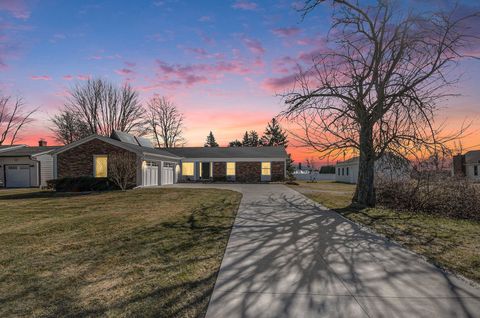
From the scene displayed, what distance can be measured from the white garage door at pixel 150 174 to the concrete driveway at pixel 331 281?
1852 cm

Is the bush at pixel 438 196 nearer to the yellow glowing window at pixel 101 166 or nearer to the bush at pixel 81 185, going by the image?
the bush at pixel 81 185

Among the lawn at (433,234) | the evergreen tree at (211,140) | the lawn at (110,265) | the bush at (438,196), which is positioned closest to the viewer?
the lawn at (110,265)

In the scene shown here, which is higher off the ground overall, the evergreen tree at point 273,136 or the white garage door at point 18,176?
the evergreen tree at point 273,136

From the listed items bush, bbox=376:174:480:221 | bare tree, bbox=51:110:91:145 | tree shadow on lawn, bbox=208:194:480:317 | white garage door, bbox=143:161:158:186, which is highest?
bare tree, bbox=51:110:91:145

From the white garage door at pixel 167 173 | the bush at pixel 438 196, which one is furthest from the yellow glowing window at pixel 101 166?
the bush at pixel 438 196

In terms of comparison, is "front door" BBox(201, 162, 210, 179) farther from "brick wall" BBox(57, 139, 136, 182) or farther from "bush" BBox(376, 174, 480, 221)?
"bush" BBox(376, 174, 480, 221)

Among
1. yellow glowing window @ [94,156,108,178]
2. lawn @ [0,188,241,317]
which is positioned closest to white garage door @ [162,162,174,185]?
yellow glowing window @ [94,156,108,178]

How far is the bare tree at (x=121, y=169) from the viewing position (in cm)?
2039

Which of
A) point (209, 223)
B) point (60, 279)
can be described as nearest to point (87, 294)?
point (60, 279)

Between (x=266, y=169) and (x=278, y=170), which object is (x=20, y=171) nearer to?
(x=266, y=169)

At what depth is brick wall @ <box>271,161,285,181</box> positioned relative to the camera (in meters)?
35.1

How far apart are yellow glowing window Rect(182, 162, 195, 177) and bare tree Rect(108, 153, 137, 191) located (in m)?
13.5

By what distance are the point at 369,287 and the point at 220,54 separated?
12287mm

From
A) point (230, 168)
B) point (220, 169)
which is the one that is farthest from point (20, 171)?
point (230, 168)
